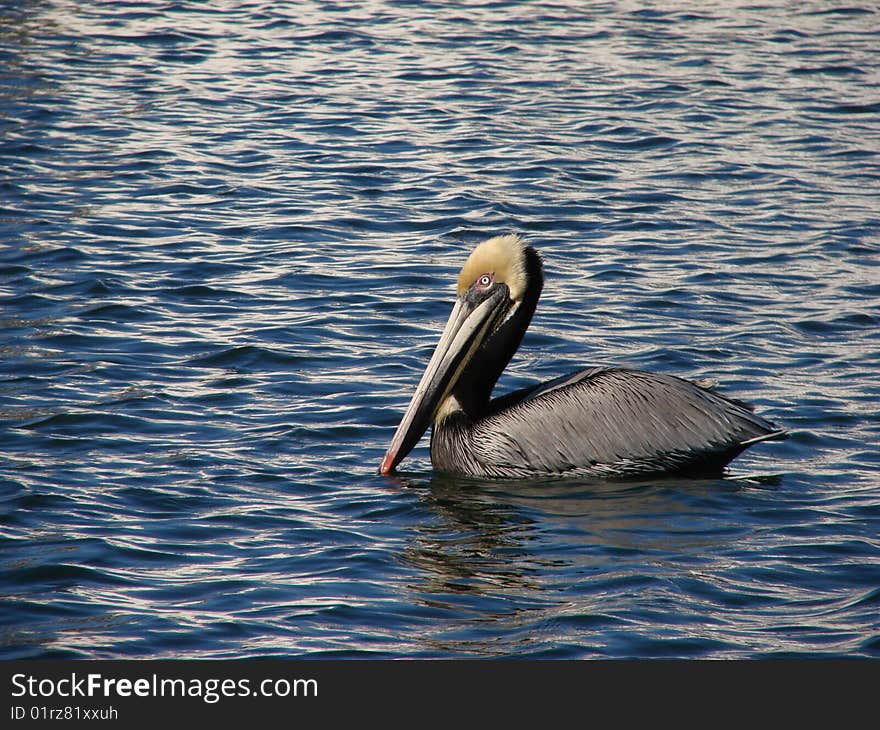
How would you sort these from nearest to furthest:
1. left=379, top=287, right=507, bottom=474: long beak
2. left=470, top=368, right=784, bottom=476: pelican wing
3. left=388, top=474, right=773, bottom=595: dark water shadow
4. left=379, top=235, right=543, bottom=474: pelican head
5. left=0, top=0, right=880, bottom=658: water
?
left=0, top=0, right=880, bottom=658: water, left=388, top=474, right=773, bottom=595: dark water shadow, left=470, top=368, right=784, bottom=476: pelican wing, left=379, top=287, right=507, bottom=474: long beak, left=379, top=235, right=543, bottom=474: pelican head

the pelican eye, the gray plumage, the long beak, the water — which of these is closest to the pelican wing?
the gray plumage

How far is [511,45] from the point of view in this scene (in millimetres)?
16641

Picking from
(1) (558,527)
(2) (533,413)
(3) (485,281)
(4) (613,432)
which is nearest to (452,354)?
(3) (485,281)

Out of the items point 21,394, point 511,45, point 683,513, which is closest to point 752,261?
point 683,513

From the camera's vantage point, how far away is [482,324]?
24.2 ft

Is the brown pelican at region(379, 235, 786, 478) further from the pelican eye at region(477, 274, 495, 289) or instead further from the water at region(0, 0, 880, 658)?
the water at region(0, 0, 880, 658)

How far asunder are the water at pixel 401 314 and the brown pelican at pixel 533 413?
162 millimetres

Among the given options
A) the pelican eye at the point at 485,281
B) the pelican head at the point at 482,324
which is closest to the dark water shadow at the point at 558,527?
the pelican head at the point at 482,324

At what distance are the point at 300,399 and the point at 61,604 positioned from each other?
8.46 ft

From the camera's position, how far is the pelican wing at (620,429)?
688 centimetres

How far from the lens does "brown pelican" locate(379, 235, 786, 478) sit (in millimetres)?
6914

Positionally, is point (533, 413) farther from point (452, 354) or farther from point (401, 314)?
point (401, 314)

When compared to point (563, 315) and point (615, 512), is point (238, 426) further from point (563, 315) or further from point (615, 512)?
point (563, 315)

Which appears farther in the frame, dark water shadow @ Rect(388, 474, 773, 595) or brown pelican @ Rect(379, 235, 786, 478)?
brown pelican @ Rect(379, 235, 786, 478)
